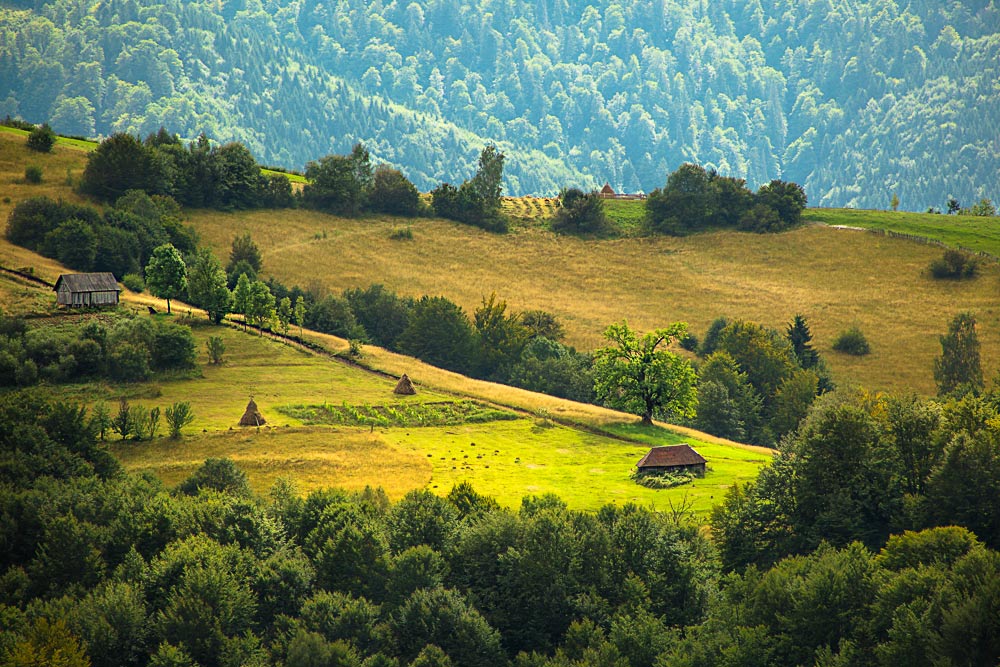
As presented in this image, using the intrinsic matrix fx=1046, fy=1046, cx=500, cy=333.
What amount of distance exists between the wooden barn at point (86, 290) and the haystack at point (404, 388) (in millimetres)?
28573

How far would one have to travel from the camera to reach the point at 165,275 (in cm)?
10288

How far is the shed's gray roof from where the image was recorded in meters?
95.7

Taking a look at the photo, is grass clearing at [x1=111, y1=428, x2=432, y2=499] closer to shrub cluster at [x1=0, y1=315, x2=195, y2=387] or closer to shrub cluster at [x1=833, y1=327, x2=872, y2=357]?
shrub cluster at [x1=0, y1=315, x2=195, y2=387]

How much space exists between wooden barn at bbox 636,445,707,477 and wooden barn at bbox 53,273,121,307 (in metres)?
52.5

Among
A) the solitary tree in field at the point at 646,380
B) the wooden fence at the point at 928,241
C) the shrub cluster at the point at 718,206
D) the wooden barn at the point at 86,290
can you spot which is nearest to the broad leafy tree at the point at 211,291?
the wooden barn at the point at 86,290

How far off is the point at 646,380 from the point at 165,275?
47949mm

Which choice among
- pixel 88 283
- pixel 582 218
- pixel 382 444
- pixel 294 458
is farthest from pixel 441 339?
pixel 582 218

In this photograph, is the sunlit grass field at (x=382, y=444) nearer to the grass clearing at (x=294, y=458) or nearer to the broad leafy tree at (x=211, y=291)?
the grass clearing at (x=294, y=458)

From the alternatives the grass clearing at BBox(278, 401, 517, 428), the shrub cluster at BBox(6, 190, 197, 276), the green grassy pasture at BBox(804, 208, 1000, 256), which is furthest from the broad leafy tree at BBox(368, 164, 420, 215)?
the grass clearing at BBox(278, 401, 517, 428)

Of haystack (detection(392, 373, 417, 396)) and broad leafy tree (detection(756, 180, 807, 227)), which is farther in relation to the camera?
broad leafy tree (detection(756, 180, 807, 227))

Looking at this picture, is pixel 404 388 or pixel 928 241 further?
pixel 928 241

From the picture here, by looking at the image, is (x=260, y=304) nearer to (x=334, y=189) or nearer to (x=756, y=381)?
(x=756, y=381)

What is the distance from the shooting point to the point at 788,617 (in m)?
43.6

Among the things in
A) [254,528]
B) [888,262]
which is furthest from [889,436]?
[888,262]
